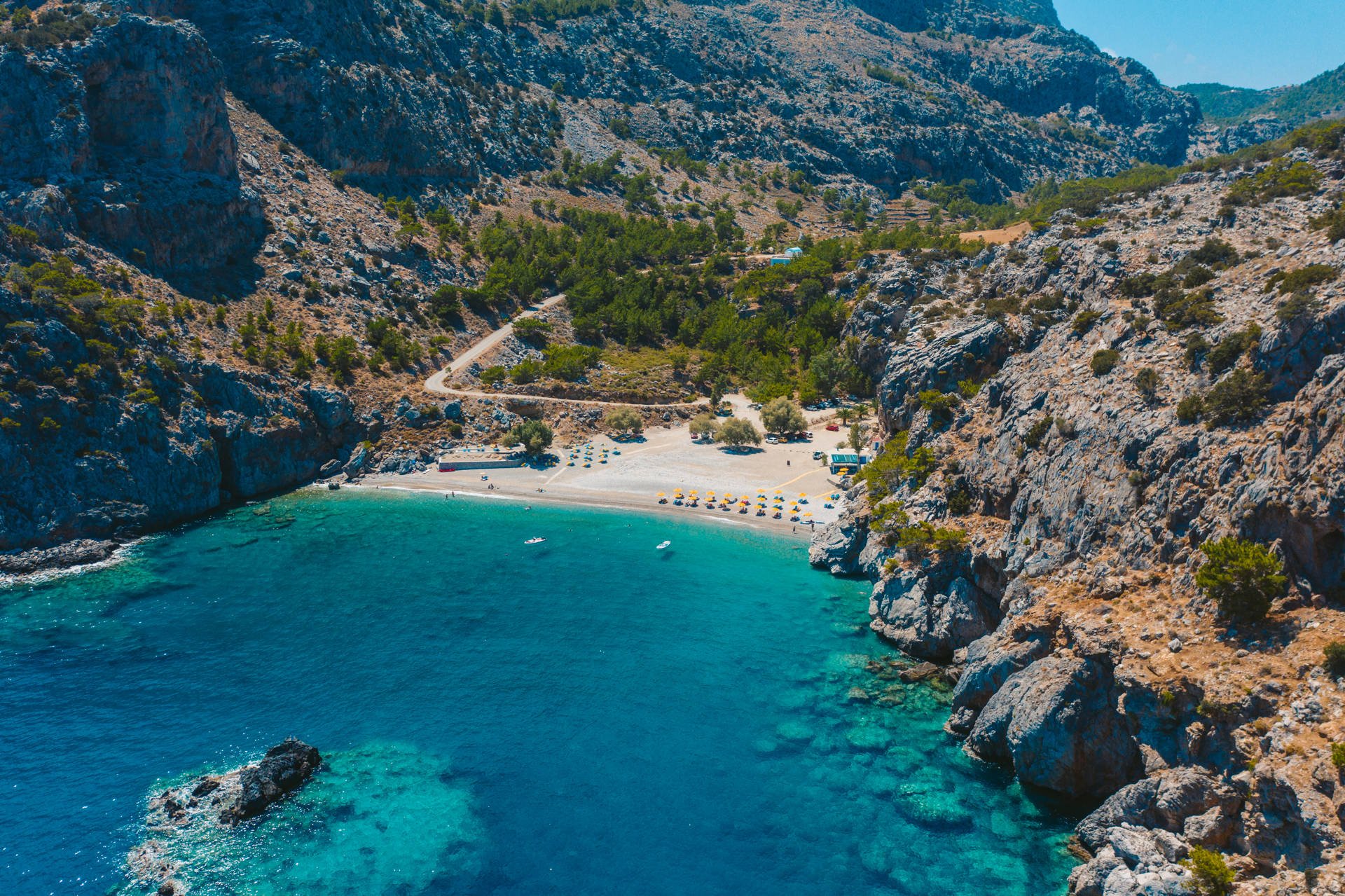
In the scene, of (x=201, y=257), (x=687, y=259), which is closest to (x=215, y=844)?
(x=201, y=257)

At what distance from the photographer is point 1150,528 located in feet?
136

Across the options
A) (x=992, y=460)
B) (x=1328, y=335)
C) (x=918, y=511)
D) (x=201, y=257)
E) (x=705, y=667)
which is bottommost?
(x=705, y=667)

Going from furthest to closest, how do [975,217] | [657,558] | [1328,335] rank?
[975,217] → [657,558] → [1328,335]

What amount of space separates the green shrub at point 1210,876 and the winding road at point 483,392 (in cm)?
9612

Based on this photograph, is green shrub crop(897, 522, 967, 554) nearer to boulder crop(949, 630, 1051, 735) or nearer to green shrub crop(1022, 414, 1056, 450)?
green shrub crop(1022, 414, 1056, 450)

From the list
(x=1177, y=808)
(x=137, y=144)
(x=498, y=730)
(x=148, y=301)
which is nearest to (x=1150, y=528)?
(x=1177, y=808)

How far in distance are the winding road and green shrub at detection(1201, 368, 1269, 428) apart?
86302 mm

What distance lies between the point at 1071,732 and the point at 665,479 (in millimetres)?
64537

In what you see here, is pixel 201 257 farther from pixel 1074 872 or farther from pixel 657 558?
pixel 1074 872

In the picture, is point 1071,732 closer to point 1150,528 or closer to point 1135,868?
point 1135,868

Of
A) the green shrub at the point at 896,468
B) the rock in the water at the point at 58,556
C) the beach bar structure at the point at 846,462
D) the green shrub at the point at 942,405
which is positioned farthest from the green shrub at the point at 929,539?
the rock in the water at the point at 58,556

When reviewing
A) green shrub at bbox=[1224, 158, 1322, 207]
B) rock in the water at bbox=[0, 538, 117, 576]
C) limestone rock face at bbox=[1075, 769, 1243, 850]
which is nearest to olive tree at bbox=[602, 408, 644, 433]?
rock in the water at bbox=[0, 538, 117, 576]

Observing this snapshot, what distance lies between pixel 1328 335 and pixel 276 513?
93259 millimetres

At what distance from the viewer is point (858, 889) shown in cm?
3600
